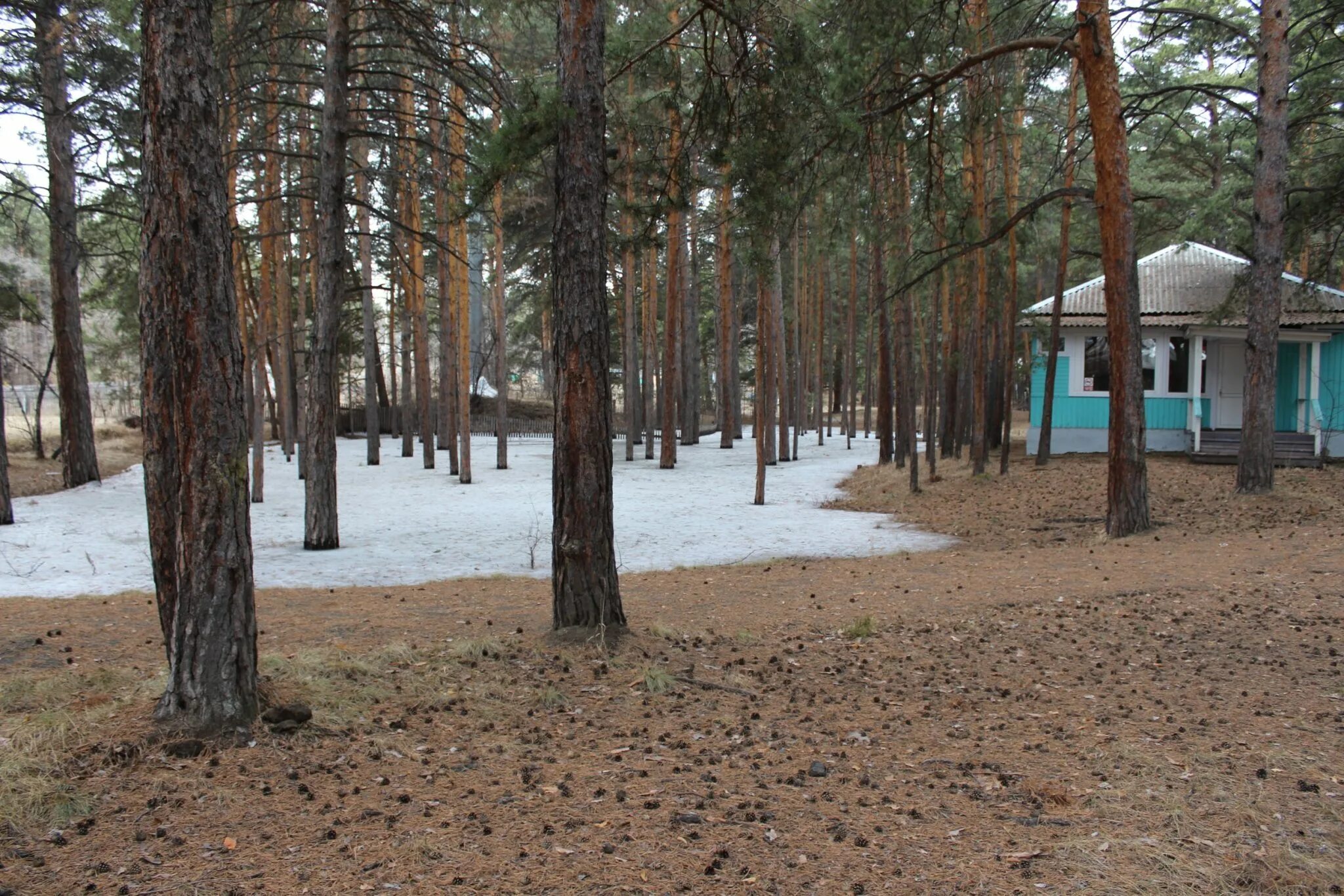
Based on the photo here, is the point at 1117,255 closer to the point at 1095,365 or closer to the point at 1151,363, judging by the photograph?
the point at 1095,365

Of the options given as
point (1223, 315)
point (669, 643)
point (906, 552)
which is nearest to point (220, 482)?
point (669, 643)

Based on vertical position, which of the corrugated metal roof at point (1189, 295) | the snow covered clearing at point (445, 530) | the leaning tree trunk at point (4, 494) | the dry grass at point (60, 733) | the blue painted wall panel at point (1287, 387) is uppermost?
the corrugated metal roof at point (1189, 295)

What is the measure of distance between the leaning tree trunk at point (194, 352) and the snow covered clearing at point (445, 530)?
548cm

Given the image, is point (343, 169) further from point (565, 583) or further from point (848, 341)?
point (848, 341)

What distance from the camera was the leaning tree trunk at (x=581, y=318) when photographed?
5.46 meters

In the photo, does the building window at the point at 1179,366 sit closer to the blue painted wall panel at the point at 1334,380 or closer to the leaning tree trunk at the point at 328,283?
the blue painted wall panel at the point at 1334,380

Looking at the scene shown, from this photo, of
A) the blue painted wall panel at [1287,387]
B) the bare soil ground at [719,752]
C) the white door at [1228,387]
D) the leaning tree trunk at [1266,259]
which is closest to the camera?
the bare soil ground at [719,752]

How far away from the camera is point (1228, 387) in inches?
826

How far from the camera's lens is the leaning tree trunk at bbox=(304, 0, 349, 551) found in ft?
36.7

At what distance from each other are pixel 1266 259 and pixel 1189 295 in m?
9.00

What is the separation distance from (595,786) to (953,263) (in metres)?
17.6

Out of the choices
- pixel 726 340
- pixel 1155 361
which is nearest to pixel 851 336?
pixel 726 340

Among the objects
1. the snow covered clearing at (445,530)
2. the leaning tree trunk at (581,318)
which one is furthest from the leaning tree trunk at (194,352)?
the snow covered clearing at (445,530)

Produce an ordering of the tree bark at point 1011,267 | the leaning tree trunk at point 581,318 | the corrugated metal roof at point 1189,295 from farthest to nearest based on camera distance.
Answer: the corrugated metal roof at point 1189,295, the tree bark at point 1011,267, the leaning tree trunk at point 581,318
